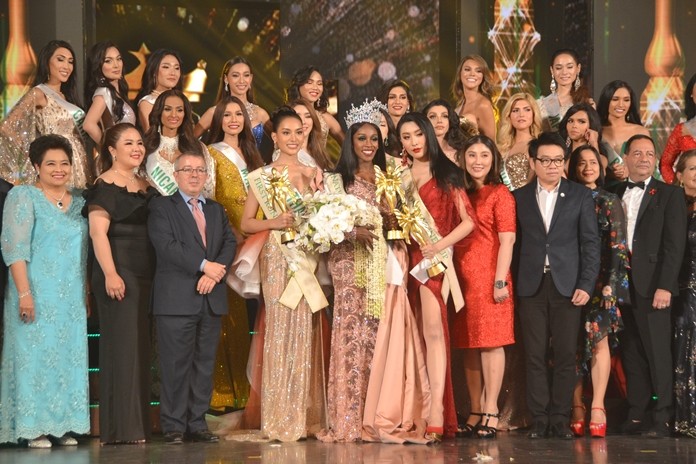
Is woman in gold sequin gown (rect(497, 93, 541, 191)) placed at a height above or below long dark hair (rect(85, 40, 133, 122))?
below

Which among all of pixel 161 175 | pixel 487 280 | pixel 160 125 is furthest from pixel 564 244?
pixel 160 125

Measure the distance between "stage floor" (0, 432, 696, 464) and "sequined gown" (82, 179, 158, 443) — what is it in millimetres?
165

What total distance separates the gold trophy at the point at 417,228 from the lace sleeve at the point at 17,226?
1.89 m

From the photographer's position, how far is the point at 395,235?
6551 mm

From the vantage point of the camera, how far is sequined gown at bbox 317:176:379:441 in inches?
256

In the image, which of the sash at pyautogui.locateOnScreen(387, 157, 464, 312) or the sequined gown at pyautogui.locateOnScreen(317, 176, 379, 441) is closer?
the sequined gown at pyautogui.locateOnScreen(317, 176, 379, 441)

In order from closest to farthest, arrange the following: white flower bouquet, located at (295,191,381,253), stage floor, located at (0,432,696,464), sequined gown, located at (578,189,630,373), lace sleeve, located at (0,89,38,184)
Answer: stage floor, located at (0,432,696,464)
white flower bouquet, located at (295,191,381,253)
sequined gown, located at (578,189,630,373)
lace sleeve, located at (0,89,38,184)

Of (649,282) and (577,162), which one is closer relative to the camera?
(649,282)

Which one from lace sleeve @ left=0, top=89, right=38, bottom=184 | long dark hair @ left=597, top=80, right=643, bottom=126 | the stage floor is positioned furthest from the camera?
long dark hair @ left=597, top=80, right=643, bottom=126

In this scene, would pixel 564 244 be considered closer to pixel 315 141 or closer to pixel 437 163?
pixel 437 163

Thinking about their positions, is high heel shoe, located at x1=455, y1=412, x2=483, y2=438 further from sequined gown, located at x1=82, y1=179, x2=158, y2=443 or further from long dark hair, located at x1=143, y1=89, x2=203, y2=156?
long dark hair, located at x1=143, y1=89, x2=203, y2=156

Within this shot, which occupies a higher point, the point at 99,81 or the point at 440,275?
the point at 99,81

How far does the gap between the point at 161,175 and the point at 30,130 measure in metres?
0.89

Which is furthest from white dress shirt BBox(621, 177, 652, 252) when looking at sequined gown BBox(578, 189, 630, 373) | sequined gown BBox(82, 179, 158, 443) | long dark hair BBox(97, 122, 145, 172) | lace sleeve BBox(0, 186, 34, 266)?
Answer: lace sleeve BBox(0, 186, 34, 266)
